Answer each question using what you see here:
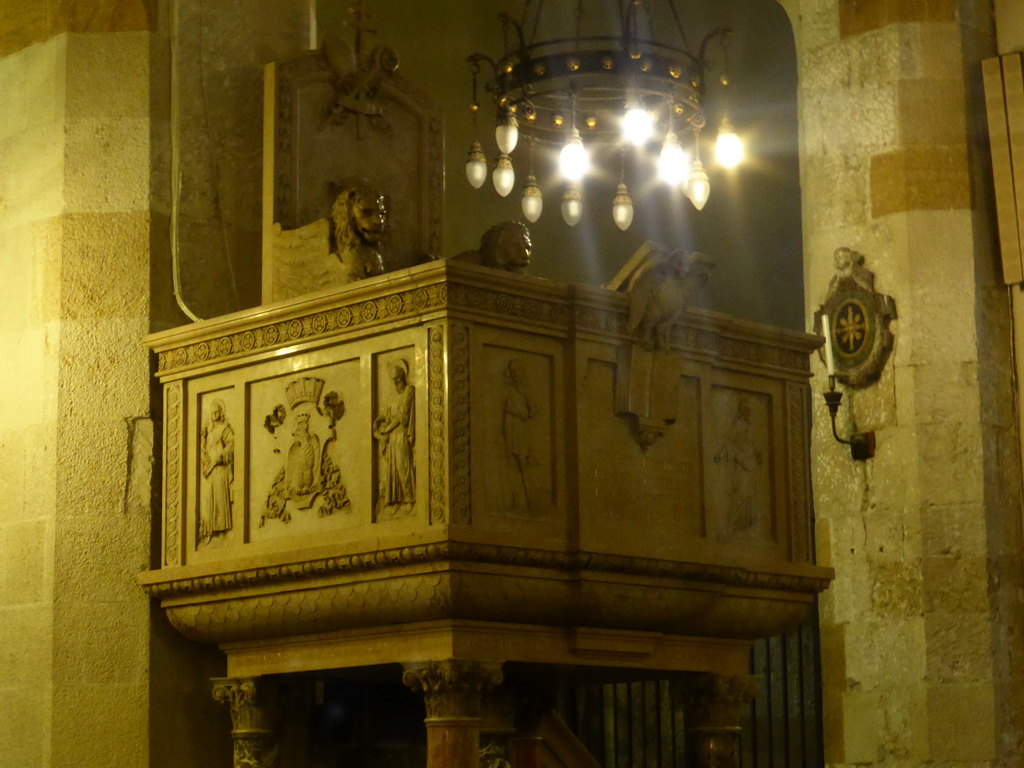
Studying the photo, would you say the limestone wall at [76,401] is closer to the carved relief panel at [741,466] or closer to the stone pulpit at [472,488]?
the stone pulpit at [472,488]

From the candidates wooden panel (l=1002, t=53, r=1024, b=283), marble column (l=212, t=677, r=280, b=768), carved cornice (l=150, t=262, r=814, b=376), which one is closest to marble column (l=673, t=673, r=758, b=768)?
carved cornice (l=150, t=262, r=814, b=376)

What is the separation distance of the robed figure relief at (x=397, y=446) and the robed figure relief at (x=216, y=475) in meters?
0.67

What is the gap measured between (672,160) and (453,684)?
5.66m

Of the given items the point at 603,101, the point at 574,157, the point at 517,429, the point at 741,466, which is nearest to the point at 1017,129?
the point at 574,157

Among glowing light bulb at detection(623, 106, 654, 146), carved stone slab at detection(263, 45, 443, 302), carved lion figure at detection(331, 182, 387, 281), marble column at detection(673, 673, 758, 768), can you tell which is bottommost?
marble column at detection(673, 673, 758, 768)

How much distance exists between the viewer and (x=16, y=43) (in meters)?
6.38

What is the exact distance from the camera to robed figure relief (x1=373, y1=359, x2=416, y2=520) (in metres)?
5.00

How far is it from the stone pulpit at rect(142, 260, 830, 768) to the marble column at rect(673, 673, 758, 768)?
36 mm

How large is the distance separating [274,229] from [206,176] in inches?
17.3

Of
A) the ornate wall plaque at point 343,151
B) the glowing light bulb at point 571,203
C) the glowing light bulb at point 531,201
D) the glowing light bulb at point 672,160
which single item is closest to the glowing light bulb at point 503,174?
the glowing light bulb at point 531,201

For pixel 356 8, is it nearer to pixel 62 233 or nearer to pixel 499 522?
pixel 62 233

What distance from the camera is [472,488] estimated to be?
493 centimetres

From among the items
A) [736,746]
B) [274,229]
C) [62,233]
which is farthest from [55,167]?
[736,746]

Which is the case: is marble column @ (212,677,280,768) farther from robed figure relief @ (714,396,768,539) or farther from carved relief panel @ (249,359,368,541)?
robed figure relief @ (714,396,768,539)
